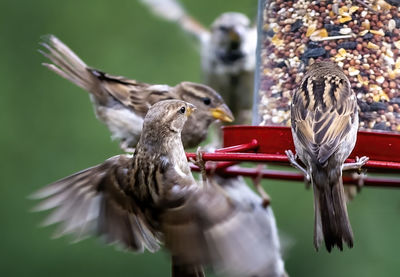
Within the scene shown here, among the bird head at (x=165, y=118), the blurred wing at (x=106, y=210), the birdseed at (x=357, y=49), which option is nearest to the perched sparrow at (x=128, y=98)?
the birdseed at (x=357, y=49)

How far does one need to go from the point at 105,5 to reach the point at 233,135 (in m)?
5.14

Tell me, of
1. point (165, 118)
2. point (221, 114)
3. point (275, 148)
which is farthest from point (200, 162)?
point (221, 114)

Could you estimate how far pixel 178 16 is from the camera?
34.1 feet

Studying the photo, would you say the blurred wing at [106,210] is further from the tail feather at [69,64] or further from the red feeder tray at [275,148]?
the tail feather at [69,64]

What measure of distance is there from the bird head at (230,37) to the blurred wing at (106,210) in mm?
4630

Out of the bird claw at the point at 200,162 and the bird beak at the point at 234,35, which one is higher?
the bird beak at the point at 234,35

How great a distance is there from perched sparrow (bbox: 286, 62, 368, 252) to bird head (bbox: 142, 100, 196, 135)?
652mm

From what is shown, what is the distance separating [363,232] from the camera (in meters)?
8.84

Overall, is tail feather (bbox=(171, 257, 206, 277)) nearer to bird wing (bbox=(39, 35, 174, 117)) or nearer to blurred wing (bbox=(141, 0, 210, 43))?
bird wing (bbox=(39, 35, 174, 117))

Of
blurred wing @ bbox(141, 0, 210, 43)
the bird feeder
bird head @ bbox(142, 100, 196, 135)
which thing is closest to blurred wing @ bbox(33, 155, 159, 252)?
bird head @ bbox(142, 100, 196, 135)

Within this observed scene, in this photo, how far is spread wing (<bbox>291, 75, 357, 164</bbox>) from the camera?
5097 millimetres

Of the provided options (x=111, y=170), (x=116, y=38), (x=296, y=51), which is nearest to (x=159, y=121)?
(x=111, y=170)

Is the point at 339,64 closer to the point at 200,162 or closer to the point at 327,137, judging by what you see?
the point at 327,137

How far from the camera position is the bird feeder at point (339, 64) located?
215 inches
